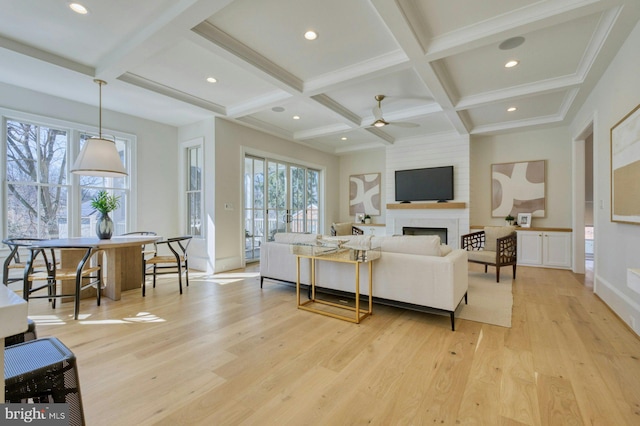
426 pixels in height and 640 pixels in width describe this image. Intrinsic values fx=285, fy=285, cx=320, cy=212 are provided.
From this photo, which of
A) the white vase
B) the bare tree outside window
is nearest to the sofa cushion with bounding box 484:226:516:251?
the white vase

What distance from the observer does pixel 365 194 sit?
8.05m

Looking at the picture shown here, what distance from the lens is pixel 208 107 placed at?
185 inches

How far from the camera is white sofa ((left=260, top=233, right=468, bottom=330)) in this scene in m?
2.68

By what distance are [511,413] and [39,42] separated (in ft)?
16.8

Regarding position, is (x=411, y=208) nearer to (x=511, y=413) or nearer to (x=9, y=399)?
(x=511, y=413)

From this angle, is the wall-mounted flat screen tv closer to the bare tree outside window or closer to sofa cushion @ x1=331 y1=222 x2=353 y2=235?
sofa cushion @ x1=331 y1=222 x2=353 y2=235

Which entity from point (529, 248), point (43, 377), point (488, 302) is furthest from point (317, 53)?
point (529, 248)

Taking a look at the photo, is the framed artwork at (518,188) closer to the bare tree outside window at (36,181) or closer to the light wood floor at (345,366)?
the light wood floor at (345,366)

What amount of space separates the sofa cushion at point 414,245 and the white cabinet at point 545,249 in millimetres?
3859

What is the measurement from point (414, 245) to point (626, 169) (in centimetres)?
204

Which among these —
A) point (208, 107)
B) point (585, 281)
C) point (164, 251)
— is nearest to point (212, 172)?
point (208, 107)

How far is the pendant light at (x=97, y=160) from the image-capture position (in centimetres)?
337

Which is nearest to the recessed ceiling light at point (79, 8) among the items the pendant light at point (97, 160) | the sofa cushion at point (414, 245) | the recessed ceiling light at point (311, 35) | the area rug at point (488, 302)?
the pendant light at point (97, 160)

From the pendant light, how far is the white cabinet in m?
6.84
